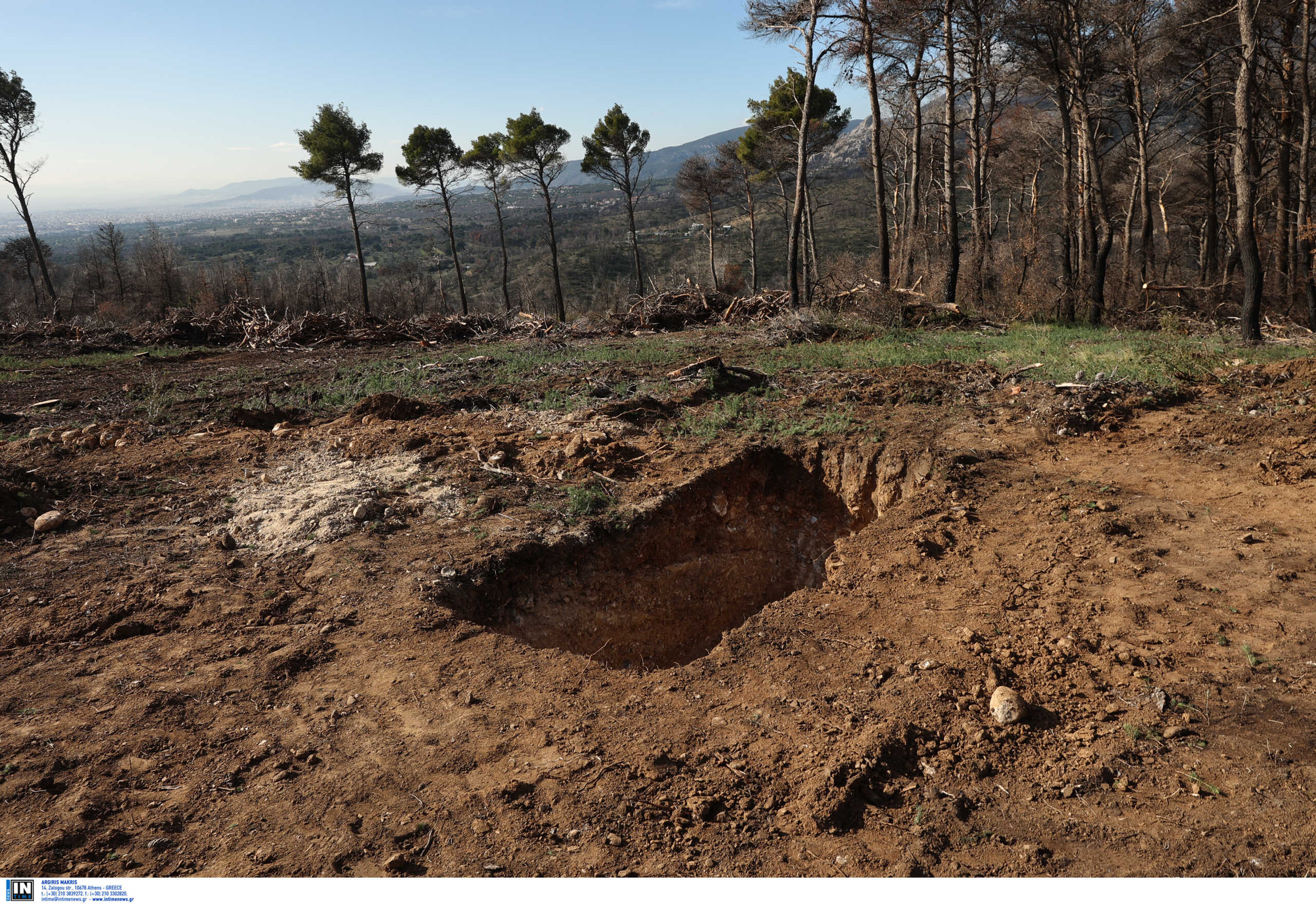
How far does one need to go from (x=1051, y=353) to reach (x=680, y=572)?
20.8 feet

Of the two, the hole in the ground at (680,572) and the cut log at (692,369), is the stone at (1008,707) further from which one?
the cut log at (692,369)

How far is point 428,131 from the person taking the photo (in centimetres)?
2520

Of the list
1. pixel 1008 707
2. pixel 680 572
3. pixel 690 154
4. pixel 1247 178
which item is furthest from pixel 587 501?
pixel 690 154

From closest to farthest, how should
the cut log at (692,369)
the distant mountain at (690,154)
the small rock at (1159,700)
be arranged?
the small rock at (1159,700) < the cut log at (692,369) < the distant mountain at (690,154)

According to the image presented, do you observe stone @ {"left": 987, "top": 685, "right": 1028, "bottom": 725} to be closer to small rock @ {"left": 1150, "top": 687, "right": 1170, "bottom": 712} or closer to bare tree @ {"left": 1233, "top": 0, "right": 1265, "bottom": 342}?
small rock @ {"left": 1150, "top": 687, "right": 1170, "bottom": 712}

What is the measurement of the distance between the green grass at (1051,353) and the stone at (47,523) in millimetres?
7255

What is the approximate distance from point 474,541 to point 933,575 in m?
3.09

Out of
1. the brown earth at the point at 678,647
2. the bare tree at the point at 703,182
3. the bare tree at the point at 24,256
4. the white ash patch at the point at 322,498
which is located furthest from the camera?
the bare tree at the point at 24,256

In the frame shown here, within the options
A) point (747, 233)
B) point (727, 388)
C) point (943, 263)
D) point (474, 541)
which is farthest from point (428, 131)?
point (747, 233)

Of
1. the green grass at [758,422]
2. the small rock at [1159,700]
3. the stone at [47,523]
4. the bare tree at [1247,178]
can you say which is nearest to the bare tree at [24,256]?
the stone at [47,523]

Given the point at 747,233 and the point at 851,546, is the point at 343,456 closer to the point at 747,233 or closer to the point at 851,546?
the point at 851,546

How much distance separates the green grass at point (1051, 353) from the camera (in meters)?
7.45

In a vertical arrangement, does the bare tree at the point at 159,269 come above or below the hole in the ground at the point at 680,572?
above

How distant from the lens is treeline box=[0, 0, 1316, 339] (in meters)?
12.9
